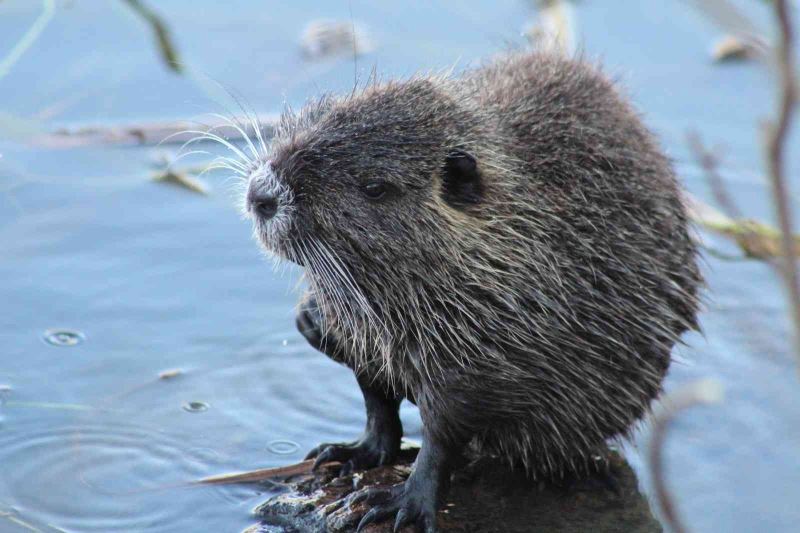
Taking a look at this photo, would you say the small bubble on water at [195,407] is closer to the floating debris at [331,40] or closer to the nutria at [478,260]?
the nutria at [478,260]

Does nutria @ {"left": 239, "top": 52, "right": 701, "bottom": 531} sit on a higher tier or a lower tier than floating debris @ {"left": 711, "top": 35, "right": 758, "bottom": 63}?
lower

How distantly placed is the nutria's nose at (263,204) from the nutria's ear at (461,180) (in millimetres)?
564

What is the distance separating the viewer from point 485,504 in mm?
4199

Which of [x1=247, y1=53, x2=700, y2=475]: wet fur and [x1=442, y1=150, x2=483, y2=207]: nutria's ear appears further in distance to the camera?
[x1=442, y1=150, x2=483, y2=207]: nutria's ear

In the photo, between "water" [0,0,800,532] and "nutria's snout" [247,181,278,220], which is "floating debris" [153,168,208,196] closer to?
"water" [0,0,800,532]

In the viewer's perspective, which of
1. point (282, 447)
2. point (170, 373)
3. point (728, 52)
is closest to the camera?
point (282, 447)

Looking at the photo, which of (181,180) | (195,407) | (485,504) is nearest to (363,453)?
(485,504)

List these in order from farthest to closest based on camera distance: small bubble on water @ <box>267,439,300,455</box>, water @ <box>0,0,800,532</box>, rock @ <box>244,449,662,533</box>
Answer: small bubble on water @ <box>267,439,300,455</box>
water @ <box>0,0,800,532</box>
rock @ <box>244,449,662,533</box>

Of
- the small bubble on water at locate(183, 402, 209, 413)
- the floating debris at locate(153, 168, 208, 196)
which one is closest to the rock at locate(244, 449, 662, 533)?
the small bubble on water at locate(183, 402, 209, 413)

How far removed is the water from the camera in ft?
14.2

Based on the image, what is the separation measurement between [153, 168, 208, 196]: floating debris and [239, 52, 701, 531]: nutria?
6.88 feet

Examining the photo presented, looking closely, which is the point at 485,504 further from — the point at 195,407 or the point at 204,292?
the point at 204,292

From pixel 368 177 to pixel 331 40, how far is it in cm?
404

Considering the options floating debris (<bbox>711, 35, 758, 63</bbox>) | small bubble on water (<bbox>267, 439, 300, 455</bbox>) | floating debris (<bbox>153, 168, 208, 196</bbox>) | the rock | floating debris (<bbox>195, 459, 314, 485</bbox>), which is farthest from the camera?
floating debris (<bbox>711, 35, 758, 63</bbox>)
